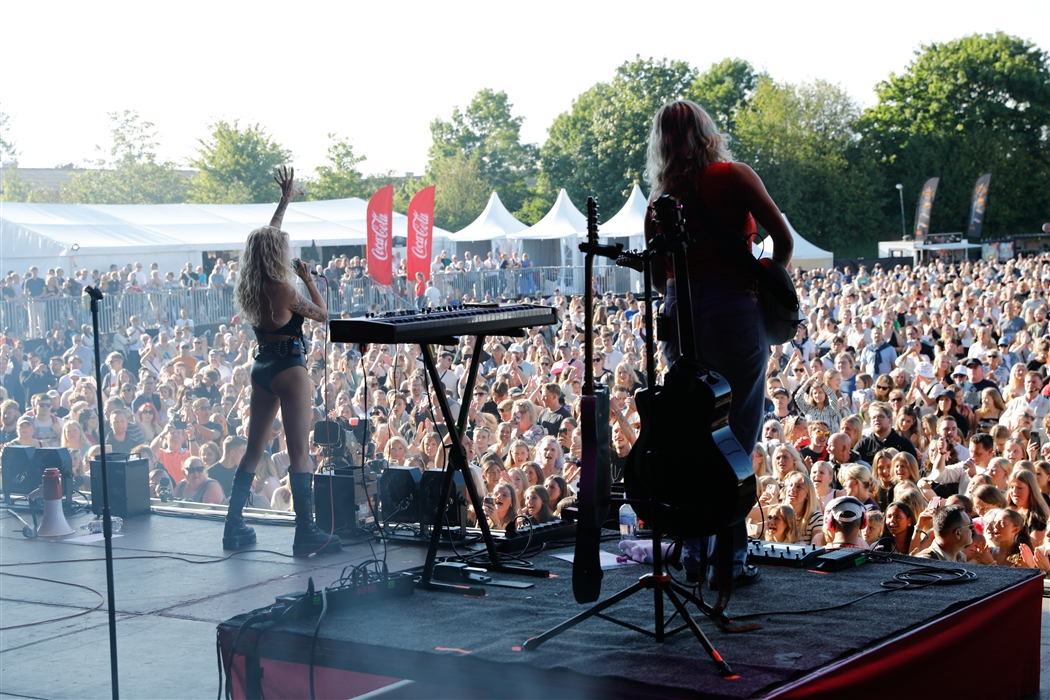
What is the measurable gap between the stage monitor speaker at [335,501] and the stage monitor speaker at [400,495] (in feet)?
0.53

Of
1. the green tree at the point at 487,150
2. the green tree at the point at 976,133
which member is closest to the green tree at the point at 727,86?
the green tree at the point at 976,133

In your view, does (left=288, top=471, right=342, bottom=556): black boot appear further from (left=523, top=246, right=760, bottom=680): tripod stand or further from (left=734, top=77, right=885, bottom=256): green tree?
(left=734, top=77, right=885, bottom=256): green tree

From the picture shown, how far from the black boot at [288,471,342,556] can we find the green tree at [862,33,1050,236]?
5251 cm

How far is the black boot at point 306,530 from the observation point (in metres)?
4.90

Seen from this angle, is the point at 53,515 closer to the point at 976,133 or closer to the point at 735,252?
the point at 735,252

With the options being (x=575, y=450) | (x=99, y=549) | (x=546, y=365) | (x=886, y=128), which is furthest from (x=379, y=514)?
(x=886, y=128)

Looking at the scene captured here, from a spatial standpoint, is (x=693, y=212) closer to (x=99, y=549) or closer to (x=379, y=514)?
(x=379, y=514)

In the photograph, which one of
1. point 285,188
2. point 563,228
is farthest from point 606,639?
point 563,228

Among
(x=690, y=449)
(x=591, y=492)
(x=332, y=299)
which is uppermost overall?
(x=332, y=299)

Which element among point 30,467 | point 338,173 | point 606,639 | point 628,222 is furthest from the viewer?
point 338,173

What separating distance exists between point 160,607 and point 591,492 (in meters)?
2.23

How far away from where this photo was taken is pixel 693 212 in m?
3.13

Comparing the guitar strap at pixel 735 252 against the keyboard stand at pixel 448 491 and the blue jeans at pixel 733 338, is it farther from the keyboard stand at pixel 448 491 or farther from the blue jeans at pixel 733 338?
the keyboard stand at pixel 448 491

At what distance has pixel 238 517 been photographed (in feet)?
17.0
